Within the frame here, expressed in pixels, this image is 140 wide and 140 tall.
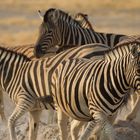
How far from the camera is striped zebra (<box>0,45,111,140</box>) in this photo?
880 cm

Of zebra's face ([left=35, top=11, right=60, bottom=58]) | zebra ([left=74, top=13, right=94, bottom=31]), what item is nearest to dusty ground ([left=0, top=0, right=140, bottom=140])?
zebra ([left=74, top=13, right=94, bottom=31])

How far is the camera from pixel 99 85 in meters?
7.58

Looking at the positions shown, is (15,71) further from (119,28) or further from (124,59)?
(119,28)

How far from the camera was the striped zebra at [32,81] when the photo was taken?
28.9 ft

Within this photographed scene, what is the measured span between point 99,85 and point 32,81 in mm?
1534

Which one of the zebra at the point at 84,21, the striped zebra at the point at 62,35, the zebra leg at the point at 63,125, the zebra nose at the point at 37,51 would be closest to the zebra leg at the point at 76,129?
the zebra leg at the point at 63,125

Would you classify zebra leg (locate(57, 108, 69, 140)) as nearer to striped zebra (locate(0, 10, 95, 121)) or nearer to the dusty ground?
striped zebra (locate(0, 10, 95, 121))

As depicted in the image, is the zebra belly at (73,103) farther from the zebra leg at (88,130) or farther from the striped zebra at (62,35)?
the striped zebra at (62,35)

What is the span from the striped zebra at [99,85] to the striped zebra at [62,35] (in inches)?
124

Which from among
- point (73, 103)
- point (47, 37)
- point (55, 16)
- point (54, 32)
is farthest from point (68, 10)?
point (73, 103)

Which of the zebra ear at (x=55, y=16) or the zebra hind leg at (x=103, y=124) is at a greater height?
the zebra ear at (x=55, y=16)

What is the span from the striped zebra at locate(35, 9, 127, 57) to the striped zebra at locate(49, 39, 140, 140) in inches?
124

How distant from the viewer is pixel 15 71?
934cm

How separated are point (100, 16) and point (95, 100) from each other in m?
19.7
